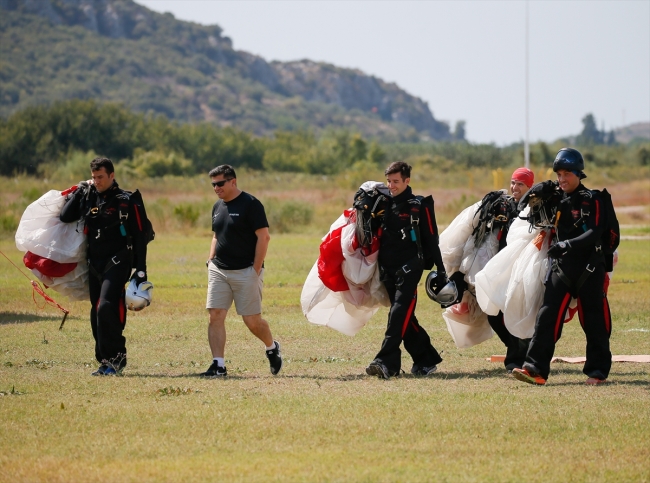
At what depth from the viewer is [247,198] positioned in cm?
972

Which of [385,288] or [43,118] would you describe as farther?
[43,118]

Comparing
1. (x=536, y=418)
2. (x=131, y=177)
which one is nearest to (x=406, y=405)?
(x=536, y=418)

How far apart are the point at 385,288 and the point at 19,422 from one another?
4009 mm

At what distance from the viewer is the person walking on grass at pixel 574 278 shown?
917 cm

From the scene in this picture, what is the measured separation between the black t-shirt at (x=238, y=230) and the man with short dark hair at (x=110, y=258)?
32.0 inches

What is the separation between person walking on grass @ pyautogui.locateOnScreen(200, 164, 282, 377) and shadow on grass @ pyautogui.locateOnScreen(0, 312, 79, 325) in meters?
5.28

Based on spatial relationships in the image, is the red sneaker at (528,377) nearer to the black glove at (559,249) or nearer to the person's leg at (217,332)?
the black glove at (559,249)

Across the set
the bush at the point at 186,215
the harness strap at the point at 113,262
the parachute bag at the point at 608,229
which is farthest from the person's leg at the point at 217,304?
the bush at the point at 186,215

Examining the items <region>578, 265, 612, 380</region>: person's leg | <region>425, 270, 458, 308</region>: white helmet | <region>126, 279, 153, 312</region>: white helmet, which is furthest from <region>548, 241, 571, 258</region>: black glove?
<region>126, 279, 153, 312</region>: white helmet

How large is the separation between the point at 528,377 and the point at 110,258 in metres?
4.09

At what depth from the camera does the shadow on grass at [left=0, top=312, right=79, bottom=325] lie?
47.1 ft

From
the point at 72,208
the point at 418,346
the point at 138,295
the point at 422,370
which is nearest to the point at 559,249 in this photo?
the point at 418,346

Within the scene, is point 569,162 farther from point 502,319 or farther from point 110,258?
point 110,258

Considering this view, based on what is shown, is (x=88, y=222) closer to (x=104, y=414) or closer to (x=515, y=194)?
(x=104, y=414)
